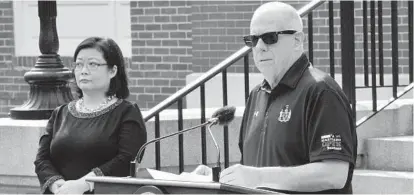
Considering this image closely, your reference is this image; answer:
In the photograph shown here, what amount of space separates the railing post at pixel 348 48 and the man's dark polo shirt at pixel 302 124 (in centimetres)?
339

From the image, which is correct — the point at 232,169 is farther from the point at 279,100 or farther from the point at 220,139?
the point at 220,139

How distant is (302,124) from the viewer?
4.23 m

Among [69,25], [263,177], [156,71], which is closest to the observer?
[263,177]

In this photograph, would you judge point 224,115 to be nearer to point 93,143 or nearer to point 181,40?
point 93,143

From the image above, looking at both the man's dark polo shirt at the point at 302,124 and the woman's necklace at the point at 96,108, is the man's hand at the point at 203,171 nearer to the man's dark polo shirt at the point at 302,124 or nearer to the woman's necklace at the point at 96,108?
the man's dark polo shirt at the point at 302,124

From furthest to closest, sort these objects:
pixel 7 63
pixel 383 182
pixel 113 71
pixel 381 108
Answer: pixel 7 63 < pixel 381 108 < pixel 383 182 < pixel 113 71

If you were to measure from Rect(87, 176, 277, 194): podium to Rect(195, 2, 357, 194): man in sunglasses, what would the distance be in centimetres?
34

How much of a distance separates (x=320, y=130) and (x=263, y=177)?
296 mm

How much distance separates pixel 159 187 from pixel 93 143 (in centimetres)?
153

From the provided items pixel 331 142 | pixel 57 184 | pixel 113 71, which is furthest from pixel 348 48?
pixel 331 142

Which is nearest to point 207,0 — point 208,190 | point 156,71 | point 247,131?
point 156,71

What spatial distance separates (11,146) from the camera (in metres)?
7.71

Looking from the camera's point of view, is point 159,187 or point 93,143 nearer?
point 159,187

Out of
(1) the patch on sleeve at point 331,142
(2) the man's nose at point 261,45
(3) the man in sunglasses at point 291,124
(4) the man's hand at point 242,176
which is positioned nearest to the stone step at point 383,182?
(3) the man in sunglasses at point 291,124
